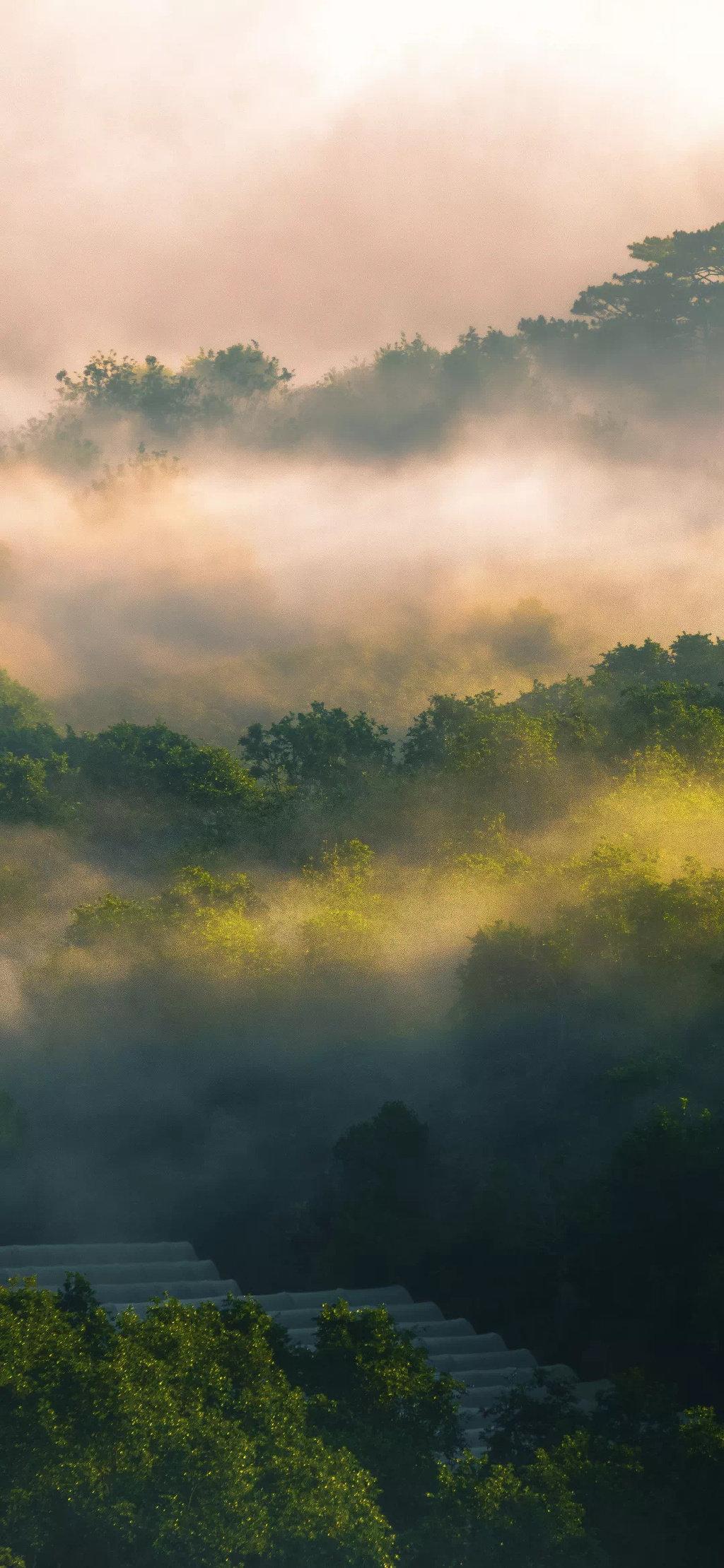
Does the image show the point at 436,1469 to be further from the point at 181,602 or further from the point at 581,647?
the point at 181,602

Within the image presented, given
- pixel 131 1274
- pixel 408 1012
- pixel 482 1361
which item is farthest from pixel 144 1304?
pixel 408 1012

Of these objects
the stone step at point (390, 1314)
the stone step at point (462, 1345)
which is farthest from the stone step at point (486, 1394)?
the stone step at point (390, 1314)

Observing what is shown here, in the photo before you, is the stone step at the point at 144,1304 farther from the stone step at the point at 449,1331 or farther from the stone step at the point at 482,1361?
the stone step at the point at 482,1361

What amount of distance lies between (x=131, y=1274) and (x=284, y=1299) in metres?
3.76

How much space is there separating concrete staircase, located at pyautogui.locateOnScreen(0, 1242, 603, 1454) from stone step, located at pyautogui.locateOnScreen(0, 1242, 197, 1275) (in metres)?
0.02

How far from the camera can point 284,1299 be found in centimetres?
3562

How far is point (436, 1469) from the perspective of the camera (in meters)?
23.7

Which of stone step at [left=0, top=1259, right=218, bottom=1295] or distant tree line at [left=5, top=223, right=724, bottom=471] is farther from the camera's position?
distant tree line at [left=5, top=223, right=724, bottom=471]

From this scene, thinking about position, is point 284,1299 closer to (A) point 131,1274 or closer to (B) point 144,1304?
Answer: (B) point 144,1304

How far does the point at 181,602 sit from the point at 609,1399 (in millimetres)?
93753

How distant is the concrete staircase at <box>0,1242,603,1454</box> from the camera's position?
3256cm

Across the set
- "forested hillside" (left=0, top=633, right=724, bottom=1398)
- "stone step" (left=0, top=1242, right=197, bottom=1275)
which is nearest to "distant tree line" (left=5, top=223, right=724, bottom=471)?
"forested hillside" (left=0, top=633, right=724, bottom=1398)

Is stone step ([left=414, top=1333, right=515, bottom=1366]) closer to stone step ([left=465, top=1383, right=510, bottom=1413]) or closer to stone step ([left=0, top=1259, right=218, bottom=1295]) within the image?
stone step ([left=465, top=1383, right=510, bottom=1413])

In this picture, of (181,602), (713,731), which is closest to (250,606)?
(181,602)
